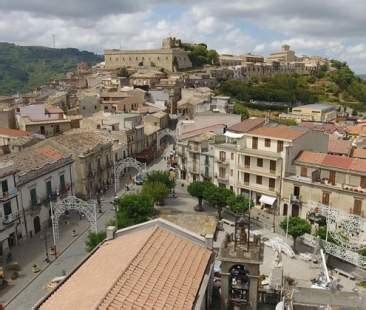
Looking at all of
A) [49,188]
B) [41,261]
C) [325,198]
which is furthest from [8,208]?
[325,198]

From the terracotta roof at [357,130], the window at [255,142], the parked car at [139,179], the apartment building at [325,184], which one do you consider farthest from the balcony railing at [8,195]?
the terracotta roof at [357,130]

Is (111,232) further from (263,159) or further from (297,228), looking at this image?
(263,159)

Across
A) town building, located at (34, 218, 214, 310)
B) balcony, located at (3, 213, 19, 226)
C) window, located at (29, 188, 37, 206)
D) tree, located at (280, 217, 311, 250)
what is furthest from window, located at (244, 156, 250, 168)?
town building, located at (34, 218, 214, 310)

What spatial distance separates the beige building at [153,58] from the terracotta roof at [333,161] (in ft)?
337

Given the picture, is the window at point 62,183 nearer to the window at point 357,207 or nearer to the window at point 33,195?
the window at point 33,195

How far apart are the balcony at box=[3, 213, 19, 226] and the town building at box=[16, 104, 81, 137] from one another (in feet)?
89.1

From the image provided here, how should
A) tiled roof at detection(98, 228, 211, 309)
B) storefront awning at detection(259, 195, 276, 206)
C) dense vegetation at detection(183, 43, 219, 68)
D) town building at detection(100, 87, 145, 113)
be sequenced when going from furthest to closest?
dense vegetation at detection(183, 43, 219, 68), town building at detection(100, 87, 145, 113), storefront awning at detection(259, 195, 276, 206), tiled roof at detection(98, 228, 211, 309)

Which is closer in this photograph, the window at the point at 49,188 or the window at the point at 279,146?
the window at the point at 49,188

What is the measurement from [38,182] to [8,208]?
16.0 feet

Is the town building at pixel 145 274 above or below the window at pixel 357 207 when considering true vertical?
above

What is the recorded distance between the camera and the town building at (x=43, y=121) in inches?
2532

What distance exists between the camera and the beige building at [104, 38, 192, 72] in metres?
144

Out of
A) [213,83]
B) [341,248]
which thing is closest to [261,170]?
[341,248]

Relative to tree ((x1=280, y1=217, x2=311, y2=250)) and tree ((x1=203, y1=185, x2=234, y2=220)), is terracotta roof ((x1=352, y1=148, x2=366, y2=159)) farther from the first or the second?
tree ((x1=280, y1=217, x2=311, y2=250))
